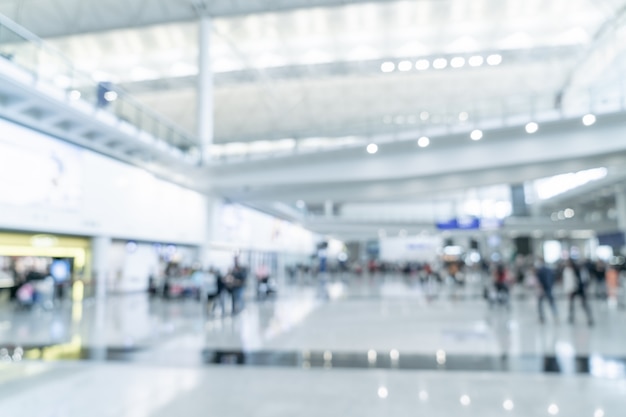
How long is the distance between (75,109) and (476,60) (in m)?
25.6

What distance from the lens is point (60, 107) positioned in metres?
13.1

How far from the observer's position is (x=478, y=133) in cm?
1645

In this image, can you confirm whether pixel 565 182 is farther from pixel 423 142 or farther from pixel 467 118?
pixel 423 142

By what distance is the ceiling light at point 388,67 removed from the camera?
27809 mm

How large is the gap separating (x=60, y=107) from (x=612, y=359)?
15.8m

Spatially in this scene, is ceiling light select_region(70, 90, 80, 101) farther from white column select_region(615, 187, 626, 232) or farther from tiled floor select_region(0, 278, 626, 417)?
white column select_region(615, 187, 626, 232)

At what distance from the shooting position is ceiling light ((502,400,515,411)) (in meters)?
4.16

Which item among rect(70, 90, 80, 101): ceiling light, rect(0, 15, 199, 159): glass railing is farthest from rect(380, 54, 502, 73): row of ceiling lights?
rect(70, 90, 80, 101): ceiling light

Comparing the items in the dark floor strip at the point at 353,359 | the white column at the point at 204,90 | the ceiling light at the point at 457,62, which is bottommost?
the dark floor strip at the point at 353,359

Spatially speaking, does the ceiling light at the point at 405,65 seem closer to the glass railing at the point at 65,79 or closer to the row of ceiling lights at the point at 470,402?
the glass railing at the point at 65,79

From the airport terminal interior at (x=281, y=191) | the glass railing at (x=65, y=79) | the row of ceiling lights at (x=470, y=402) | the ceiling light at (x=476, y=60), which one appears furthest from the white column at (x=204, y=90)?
the ceiling light at (x=476, y=60)

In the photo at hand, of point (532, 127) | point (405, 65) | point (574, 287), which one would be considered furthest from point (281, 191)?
point (574, 287)

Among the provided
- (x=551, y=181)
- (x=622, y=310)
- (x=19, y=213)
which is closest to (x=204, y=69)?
(x=19, y=213)

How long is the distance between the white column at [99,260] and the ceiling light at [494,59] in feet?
88.1
